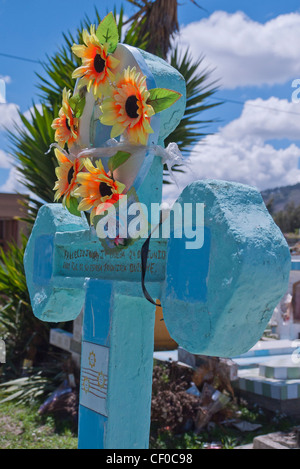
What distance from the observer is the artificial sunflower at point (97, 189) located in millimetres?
1810

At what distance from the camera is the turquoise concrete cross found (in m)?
1.51

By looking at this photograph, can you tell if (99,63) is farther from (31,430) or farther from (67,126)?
(31,430)

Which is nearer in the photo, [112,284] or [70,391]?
[112,284]

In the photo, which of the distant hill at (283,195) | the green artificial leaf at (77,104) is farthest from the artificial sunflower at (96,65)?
the distant hill at (283,195)

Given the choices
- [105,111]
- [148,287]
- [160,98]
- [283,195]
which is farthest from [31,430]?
[283,195]

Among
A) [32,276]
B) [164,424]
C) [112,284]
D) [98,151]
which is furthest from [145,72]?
[164,424]

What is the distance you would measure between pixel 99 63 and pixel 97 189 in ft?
1.65

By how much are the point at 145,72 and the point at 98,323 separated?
1.00 meters

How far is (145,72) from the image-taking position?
1845 mm

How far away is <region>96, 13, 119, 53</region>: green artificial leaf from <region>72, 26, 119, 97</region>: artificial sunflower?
20mm

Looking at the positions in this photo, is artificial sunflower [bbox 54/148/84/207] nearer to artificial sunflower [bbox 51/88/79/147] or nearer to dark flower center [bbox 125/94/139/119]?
artificial sunflower [bbox 51/88/79/147]

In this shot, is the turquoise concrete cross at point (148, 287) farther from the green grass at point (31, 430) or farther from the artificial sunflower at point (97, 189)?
the green grass at point (31, 430)

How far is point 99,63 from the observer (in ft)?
6.40
